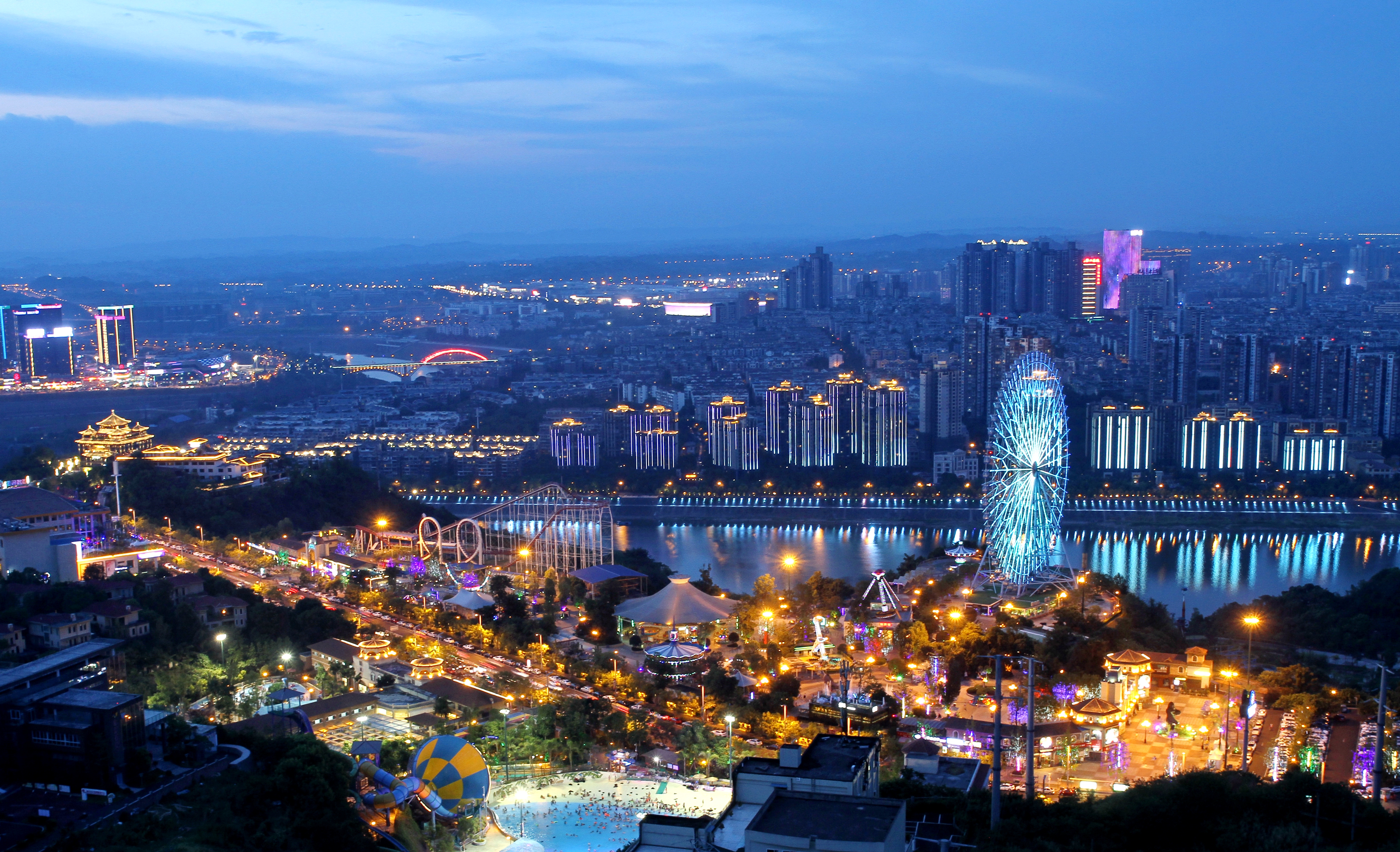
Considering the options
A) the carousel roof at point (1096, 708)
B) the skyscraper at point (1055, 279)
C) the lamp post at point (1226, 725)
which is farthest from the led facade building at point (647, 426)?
the skyscraper at point (1055, 279)

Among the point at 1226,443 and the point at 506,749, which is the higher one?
the point at 506,749

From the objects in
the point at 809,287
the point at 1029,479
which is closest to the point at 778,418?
the point at 1029,479

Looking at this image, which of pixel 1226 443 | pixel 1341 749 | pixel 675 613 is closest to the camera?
pixel 1341 749

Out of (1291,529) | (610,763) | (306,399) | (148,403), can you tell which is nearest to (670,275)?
(306,399)

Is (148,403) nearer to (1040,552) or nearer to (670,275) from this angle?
(1040,552)

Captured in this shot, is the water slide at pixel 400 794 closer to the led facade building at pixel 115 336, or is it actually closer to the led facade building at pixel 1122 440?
the led facade building at pixel 1122 440

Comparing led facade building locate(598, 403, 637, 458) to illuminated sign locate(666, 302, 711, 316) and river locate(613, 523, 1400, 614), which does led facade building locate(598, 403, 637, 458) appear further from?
illuminated sign locate(666, 302, 711, 316)

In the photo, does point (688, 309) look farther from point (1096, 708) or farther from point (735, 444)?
point (1096, 708)
